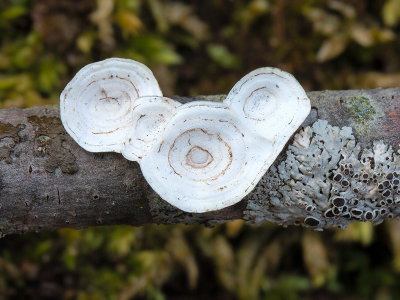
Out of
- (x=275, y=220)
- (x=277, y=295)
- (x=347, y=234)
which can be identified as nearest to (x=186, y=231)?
(x=277, y=295)

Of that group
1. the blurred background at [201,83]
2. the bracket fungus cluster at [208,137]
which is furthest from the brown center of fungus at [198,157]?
the blurred background at [201,83]

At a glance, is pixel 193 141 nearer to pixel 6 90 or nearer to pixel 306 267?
pixel 6 90

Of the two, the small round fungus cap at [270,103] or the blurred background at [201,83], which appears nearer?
the small round fungus cap at [270,103]

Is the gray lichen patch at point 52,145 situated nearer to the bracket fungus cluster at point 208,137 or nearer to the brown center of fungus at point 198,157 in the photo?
the bracket fungus cluster at point 208,137

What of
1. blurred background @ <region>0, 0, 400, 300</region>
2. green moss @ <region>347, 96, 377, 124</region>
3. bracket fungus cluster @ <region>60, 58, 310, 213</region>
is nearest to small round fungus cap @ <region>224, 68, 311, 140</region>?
bracket fungus cluster @ <region>60, 58, 310, 213</region>

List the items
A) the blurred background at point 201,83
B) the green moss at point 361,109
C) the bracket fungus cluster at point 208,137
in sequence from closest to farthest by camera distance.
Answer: the bracket fungus cluster at point 208,137 < the green moss at point 361,109 < the blurred background at point 201,83

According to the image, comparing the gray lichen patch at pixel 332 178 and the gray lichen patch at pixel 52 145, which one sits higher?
the gray lichen patch at pixel 332 178
